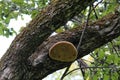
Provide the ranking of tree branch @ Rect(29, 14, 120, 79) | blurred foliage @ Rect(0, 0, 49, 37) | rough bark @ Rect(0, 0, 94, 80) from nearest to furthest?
rough bark @ Rect(0, 0, 94, 80) < tree branch @ Rect(29, 14, 120, 79) < blurred foliage @ Rect(0, 0, 49, 37)

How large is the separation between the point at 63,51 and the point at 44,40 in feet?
0.53

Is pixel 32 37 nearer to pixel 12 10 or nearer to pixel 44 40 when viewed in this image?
pixel 44 40

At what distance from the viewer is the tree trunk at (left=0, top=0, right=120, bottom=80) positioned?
2090 millimetres

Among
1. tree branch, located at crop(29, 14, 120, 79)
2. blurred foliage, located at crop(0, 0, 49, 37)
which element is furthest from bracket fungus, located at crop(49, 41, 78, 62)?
blurred foliage, located at crop(0, 0, 49, 37)

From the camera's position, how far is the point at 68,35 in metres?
2.32

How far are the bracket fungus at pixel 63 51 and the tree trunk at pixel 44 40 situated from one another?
0.05 m

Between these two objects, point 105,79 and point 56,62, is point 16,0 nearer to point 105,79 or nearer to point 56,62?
point 105,79

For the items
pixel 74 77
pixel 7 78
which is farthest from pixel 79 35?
pixel 74 77

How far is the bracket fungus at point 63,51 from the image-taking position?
2.16m

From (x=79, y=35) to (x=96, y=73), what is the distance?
1028 mm

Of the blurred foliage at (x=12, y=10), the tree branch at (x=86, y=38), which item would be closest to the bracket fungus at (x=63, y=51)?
the tree branch at (x=86, y=38)

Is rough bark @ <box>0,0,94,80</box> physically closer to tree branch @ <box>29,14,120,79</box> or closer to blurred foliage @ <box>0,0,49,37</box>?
tree branch @ <box>29,14,120,79</box>

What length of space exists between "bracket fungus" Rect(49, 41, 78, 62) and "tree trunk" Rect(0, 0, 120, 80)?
5 centimetres

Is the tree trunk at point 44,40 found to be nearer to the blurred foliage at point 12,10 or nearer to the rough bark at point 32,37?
the rough bark at point 32,37
